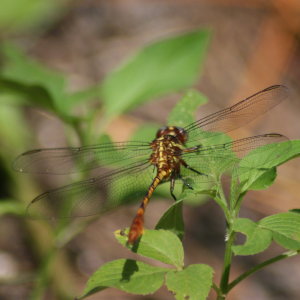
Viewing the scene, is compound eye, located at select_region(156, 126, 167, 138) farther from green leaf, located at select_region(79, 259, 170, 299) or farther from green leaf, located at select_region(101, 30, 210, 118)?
green leaf, located at select_region(79, 259, 170, 299)

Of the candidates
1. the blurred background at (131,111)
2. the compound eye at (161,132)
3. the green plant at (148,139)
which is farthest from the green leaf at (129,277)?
the blurred background at (131,111)

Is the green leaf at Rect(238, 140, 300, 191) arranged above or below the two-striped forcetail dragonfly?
below

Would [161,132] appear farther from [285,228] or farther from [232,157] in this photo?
[285,228]

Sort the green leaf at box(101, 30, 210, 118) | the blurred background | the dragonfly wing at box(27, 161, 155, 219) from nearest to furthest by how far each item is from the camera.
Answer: the dragonfly wing at box(27, 161, 155, 219), the green leaf at box(101, 30, 210, 118), the blurred background

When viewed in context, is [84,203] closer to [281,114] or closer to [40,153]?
[40,153]

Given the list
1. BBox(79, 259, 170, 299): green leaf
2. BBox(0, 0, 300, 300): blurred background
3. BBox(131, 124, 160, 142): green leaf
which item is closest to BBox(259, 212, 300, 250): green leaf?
BBox(79, 259, 170, 299): green leaf

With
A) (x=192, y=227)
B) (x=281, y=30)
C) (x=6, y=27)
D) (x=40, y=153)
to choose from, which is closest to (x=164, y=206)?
(x=192, y=227)
